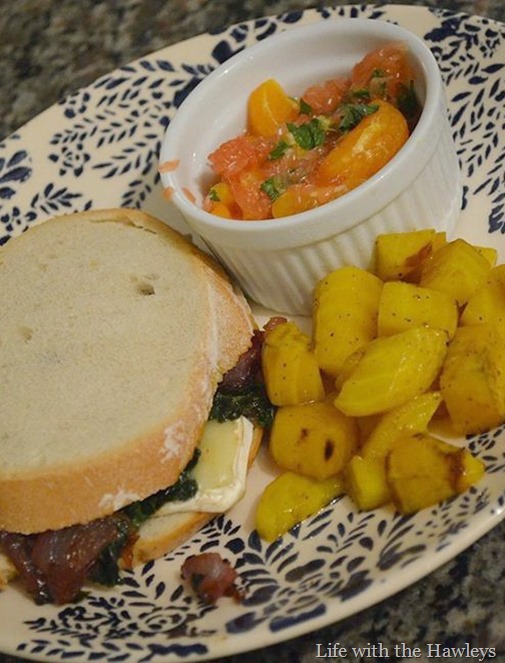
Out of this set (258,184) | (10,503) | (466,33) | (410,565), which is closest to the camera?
(410,565)

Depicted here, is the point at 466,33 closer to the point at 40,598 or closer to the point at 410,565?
the point at 410,565

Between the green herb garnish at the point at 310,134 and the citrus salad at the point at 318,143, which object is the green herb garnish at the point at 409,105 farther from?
the green herb garnish at the point at 310,134

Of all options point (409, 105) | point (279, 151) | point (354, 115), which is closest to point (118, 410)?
point (279, 151)

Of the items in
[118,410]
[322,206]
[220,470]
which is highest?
[322,206]

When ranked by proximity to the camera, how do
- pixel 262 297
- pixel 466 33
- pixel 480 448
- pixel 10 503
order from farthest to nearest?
pixel 466 33
pixel 262 297
pixel 10 503
pixel 480 448

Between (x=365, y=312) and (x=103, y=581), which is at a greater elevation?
(x=365, y=312)

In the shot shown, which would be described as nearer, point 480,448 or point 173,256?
point 480,448

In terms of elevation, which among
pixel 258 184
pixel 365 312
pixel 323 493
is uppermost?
pixel 258 184

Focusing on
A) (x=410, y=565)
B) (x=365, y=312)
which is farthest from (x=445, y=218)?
(x=410, y=565)

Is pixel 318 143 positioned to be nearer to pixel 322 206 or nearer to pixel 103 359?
pixel 322 206
